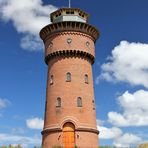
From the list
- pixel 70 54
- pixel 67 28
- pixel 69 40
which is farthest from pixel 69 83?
pixel 67 28

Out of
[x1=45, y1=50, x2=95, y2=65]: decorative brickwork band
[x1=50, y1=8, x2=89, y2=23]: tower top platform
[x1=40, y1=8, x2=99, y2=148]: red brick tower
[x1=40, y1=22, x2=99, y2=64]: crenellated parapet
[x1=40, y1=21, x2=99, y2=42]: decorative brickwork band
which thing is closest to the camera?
[x1=40, y1=8, x2=99, y2=148]: red brick tower

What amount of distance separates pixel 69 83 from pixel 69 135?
5.64m

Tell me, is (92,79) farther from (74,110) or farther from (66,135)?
(66,135)

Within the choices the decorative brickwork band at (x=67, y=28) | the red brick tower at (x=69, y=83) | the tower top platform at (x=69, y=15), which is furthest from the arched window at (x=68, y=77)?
the tower top platform at (x=69, y=15)

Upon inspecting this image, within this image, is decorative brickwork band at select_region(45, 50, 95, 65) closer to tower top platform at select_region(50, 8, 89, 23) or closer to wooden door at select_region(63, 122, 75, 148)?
tower top platform at select_region(50, 8, 89, 23)

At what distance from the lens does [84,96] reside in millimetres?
33000

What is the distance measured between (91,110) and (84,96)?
5.89 feet

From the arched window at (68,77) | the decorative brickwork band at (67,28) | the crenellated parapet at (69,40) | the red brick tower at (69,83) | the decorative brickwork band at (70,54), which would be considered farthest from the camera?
the decorative brickwork band at (67,28)

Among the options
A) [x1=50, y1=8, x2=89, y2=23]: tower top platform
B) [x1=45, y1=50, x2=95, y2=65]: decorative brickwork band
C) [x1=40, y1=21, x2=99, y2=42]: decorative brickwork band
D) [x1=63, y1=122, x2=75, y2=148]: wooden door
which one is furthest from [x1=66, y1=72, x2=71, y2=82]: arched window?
[x1=50, y1=8, x2=89, y2=23]: tower top platform

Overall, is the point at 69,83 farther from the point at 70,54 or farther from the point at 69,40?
the point at 69,40

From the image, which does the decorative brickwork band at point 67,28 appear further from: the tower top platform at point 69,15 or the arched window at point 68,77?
the arched window at point 68,77

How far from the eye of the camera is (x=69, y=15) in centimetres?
3628

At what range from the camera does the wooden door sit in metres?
31.5

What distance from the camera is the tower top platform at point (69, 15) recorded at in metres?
36.1
